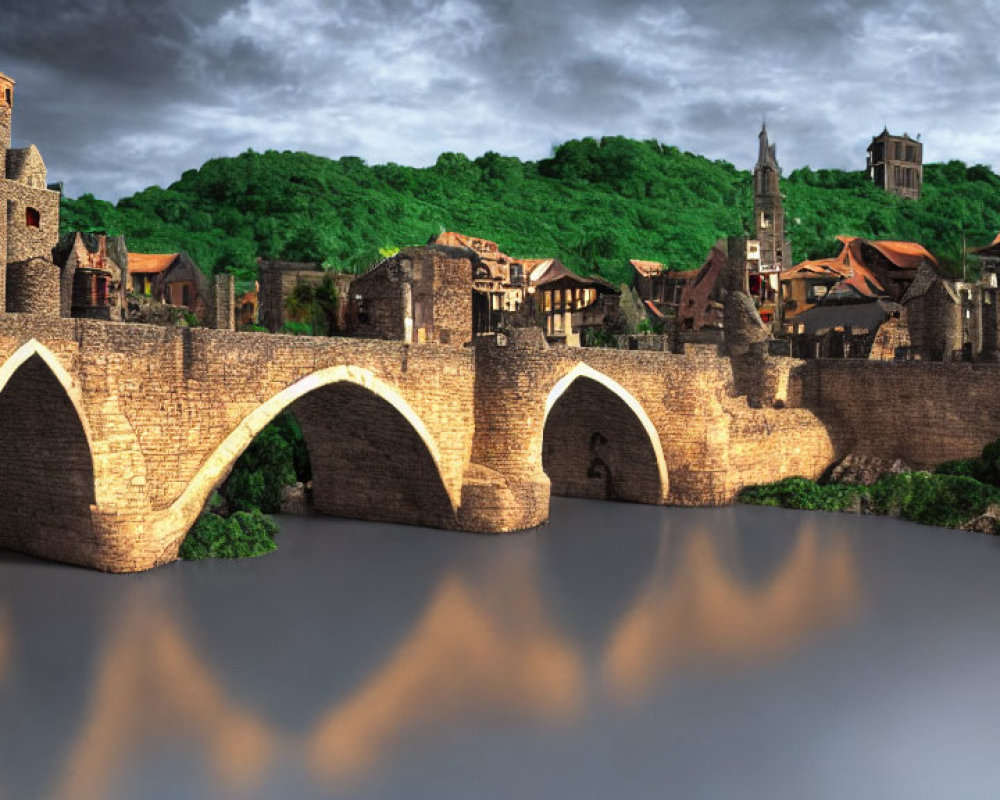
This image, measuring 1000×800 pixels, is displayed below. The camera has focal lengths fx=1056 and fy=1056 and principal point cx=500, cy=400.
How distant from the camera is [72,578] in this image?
48.8 ft

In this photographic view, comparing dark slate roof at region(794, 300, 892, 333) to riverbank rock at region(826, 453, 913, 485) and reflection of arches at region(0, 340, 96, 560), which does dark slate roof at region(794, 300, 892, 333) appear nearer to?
riverbank rock at region(826, 453, 913, 485)

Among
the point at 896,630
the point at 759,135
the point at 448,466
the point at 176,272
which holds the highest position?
the point at 759,135

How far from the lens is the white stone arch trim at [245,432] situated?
1534 centimetres

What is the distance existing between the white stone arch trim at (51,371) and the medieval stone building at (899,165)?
A: 71.3 m

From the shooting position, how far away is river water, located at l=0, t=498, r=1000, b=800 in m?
8.95

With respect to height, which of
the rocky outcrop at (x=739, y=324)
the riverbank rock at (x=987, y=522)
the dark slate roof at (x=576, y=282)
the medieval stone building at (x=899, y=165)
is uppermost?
the medieval stone building at (x=899, y=165)

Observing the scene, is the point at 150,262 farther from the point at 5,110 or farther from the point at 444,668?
the point at 444,668

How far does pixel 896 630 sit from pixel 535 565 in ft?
18.9

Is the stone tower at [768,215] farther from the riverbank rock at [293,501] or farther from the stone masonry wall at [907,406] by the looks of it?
the riverbank rock at [293,501]

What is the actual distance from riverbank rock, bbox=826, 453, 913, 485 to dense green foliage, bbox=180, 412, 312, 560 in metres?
12.5

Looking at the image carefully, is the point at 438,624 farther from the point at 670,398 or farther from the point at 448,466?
the point at 670,398

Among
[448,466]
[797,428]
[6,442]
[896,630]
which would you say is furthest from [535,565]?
[797,428]

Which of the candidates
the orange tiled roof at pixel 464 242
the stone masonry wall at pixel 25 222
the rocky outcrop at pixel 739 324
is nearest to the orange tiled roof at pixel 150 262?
the orange tiled roof at pixel 464 242

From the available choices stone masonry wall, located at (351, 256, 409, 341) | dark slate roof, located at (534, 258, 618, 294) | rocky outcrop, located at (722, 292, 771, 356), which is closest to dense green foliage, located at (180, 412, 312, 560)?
stone masonry wall, located at (351, 256, 409, 341)
